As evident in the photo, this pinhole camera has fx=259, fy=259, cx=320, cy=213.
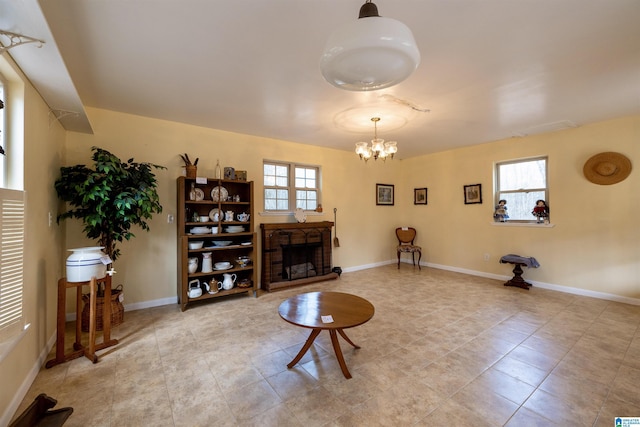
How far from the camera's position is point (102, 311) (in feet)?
8.89

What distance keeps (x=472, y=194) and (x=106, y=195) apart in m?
5.63

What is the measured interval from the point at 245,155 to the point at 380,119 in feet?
7.09

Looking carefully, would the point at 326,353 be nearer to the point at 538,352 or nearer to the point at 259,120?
the point at 538,352

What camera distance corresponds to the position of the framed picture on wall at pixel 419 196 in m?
5.79

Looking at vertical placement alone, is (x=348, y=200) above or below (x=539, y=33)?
below

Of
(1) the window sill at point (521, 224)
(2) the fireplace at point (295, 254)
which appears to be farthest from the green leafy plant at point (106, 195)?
(1) the window sill at point (521, 224)

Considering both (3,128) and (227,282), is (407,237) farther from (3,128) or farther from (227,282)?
(3,128)

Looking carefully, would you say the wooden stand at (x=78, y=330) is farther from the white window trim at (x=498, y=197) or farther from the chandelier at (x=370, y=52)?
the white window trim at (x=498, y=197)

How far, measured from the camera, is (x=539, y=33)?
73.0 inches

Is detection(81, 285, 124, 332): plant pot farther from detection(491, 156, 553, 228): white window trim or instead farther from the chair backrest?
detection(491, 156, 553, 228): white window trim

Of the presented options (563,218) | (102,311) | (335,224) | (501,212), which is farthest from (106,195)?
(563,218)

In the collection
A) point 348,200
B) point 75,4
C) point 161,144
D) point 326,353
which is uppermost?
point 75,4

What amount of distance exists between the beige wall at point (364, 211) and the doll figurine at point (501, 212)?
0.44 ft

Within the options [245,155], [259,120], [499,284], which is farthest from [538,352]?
[245,155]
